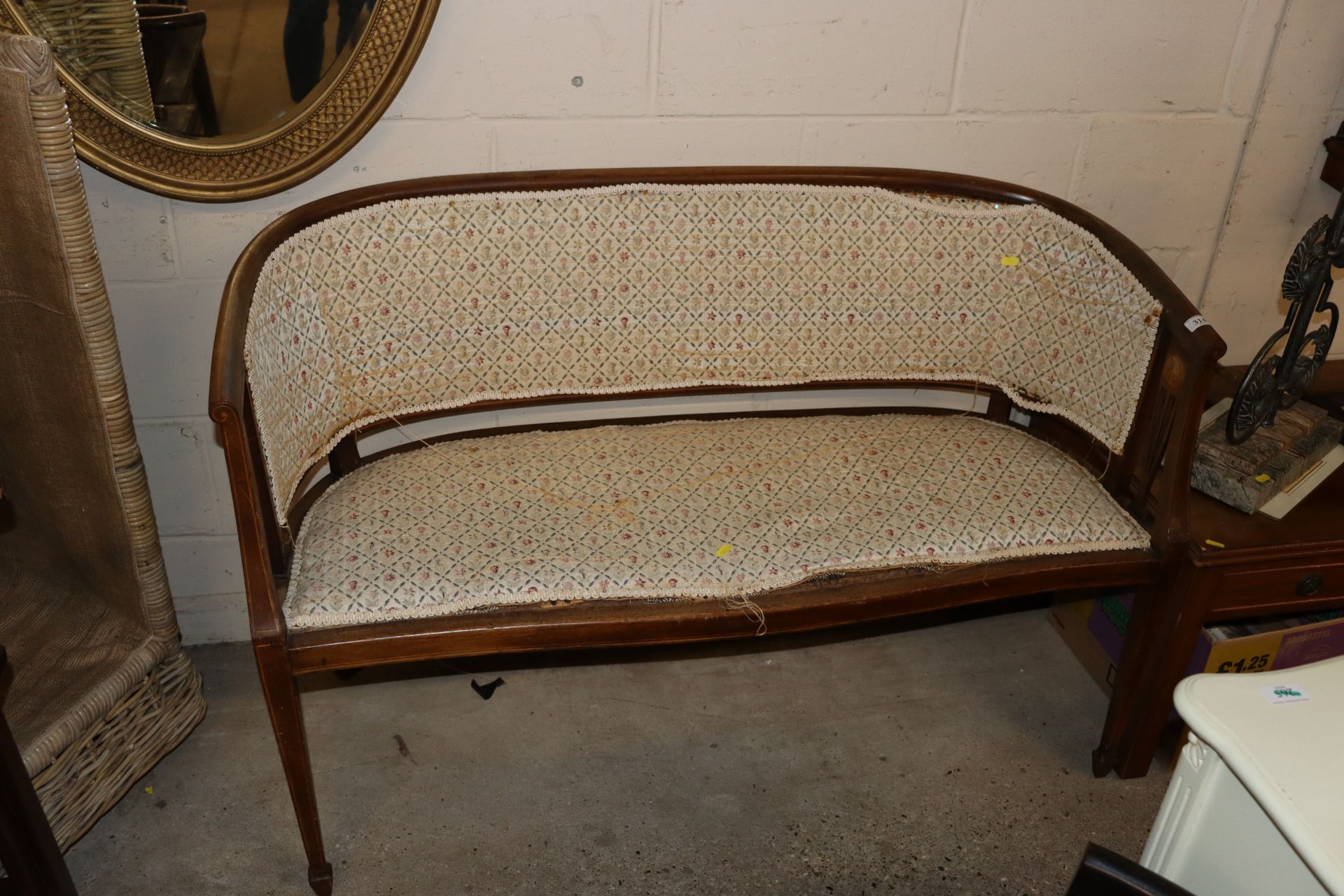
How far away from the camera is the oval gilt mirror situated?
1782 mm

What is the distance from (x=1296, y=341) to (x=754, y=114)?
1093 mm

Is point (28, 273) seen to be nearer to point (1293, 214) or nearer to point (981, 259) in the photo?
point (981, 259)

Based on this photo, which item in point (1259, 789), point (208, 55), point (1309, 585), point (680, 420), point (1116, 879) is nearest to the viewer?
point (1116, 879)

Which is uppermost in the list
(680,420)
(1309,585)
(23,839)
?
(680,420)

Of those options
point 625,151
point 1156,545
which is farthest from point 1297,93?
point 625,151

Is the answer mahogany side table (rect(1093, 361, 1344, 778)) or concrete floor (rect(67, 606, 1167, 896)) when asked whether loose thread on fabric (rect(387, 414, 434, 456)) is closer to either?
concrete floor (rect(67, 606, 1167, 896))

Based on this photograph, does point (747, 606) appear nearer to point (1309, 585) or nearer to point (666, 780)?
point (666, 780)

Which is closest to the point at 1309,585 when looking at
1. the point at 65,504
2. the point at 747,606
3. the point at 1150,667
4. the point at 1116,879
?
the point at 1150,667

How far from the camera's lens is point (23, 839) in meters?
1.54

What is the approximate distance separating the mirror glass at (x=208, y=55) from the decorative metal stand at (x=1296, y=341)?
5.59 ft

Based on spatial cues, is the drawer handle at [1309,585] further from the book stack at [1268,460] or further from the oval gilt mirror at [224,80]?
the oval gilt mirror at [224,80]

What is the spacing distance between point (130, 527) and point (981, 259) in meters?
1.68

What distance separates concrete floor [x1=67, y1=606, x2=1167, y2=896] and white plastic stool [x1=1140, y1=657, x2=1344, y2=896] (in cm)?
78

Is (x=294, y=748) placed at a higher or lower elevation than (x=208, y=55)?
lower
